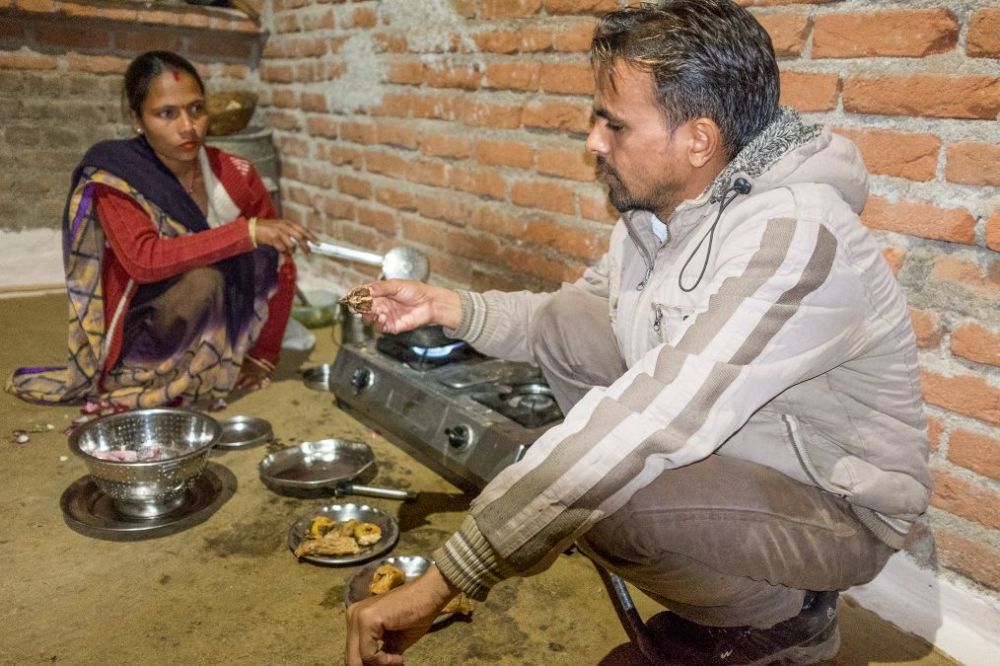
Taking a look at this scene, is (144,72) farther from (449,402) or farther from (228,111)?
(449,402)

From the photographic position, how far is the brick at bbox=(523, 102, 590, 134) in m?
2.48

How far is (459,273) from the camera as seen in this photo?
3211 millimetres

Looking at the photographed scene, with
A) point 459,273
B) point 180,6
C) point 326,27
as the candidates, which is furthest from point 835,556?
point 180,6

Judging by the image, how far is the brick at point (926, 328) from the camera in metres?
1.73

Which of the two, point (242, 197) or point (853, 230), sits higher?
point (853, 230)

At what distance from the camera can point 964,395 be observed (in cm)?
170

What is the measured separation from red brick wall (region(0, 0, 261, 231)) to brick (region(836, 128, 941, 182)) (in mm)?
3470

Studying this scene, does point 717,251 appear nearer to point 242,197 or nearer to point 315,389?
point 315,389

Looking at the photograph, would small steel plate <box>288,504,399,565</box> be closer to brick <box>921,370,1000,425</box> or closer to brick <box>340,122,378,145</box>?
brick <box>921,370,1000,425</box>

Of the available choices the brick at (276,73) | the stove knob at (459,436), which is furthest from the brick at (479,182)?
the brick at (276,73)

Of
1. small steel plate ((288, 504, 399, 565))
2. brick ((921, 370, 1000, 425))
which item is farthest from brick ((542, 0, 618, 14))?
small steel plate ((288, 504, 399, 565))

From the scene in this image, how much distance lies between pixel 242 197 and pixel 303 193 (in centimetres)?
112

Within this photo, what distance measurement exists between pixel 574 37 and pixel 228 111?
7.04 feet

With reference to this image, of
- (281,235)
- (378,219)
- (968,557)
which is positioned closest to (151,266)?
(281,235)
